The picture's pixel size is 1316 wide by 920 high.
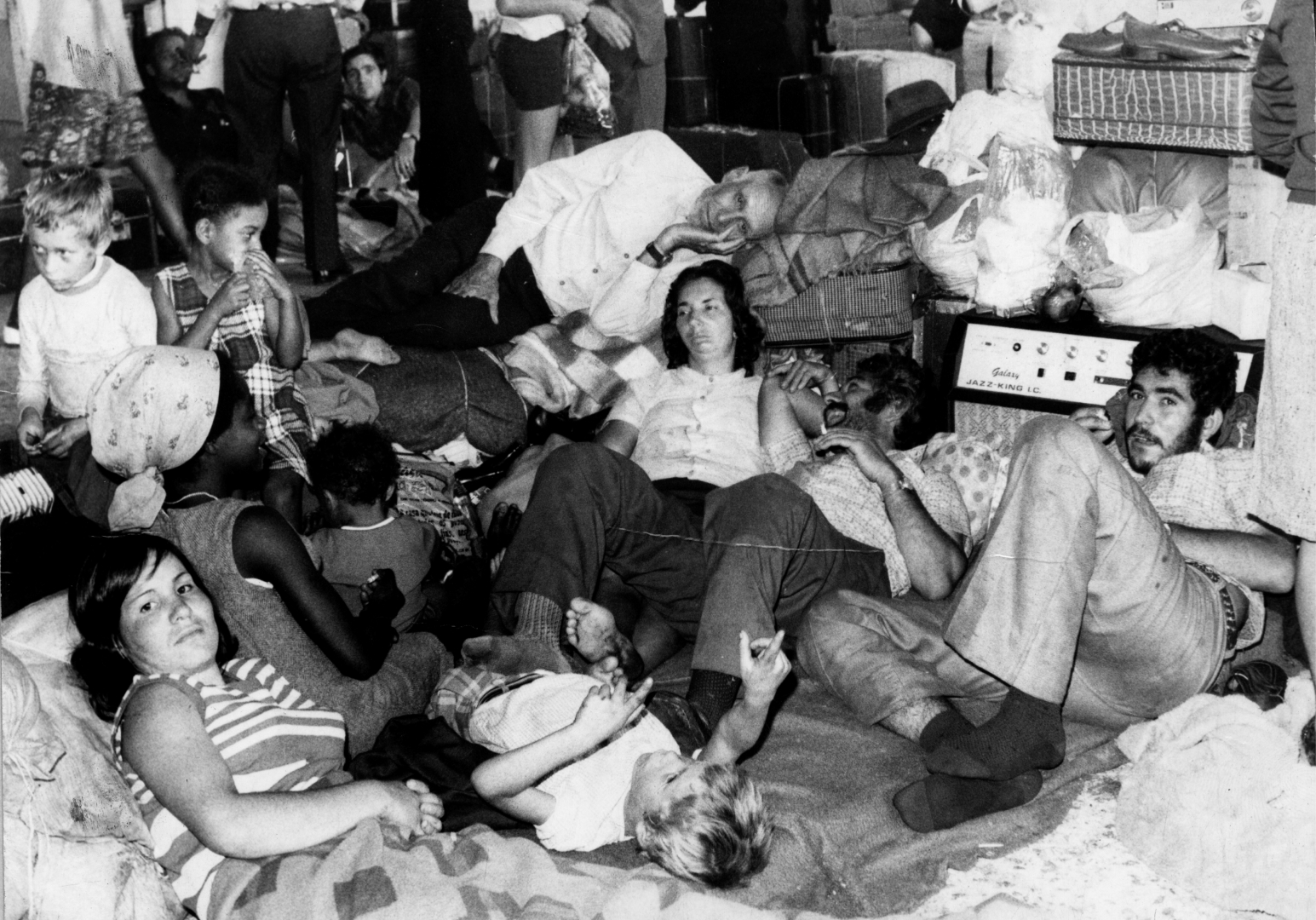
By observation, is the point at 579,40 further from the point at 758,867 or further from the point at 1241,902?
the point at 1241,902

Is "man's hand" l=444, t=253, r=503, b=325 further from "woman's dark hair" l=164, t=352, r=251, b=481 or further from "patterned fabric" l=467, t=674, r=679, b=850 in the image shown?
"patterned fabric" l=467, t=674, r=679, b=850

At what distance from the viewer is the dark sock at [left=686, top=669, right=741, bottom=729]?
10.2 ft

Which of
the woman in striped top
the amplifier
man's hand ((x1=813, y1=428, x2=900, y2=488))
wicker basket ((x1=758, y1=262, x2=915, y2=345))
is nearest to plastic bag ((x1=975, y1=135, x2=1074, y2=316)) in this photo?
the amplifier

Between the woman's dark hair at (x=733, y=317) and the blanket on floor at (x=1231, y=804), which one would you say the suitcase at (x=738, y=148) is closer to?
the woman's dark hair at (x=733, y=317)

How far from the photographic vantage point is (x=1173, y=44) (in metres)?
3.57

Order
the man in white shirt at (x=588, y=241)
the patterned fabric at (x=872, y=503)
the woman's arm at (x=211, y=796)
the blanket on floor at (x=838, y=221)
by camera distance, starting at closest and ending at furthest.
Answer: the woman's arm at (x=211, y=796) < the patterned fabric at (x=872, y=503) < the man in white shirt at (x=588, y=241) < the blanket on floor at (x=838, y=221)

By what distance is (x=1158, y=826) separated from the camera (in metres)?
2.66

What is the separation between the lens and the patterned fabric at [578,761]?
2.75m

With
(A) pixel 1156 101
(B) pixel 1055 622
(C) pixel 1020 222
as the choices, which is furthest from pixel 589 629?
(A) pixel 1156 101

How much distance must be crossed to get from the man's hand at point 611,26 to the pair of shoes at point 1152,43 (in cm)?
104

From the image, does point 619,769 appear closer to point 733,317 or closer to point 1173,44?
point 733,317

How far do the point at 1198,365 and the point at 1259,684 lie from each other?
0.71 metres

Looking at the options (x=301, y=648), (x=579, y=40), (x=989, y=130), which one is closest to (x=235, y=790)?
(x=301, y=648)

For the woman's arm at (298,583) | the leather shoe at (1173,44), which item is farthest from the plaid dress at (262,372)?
the leather shoe at (1173,44)
